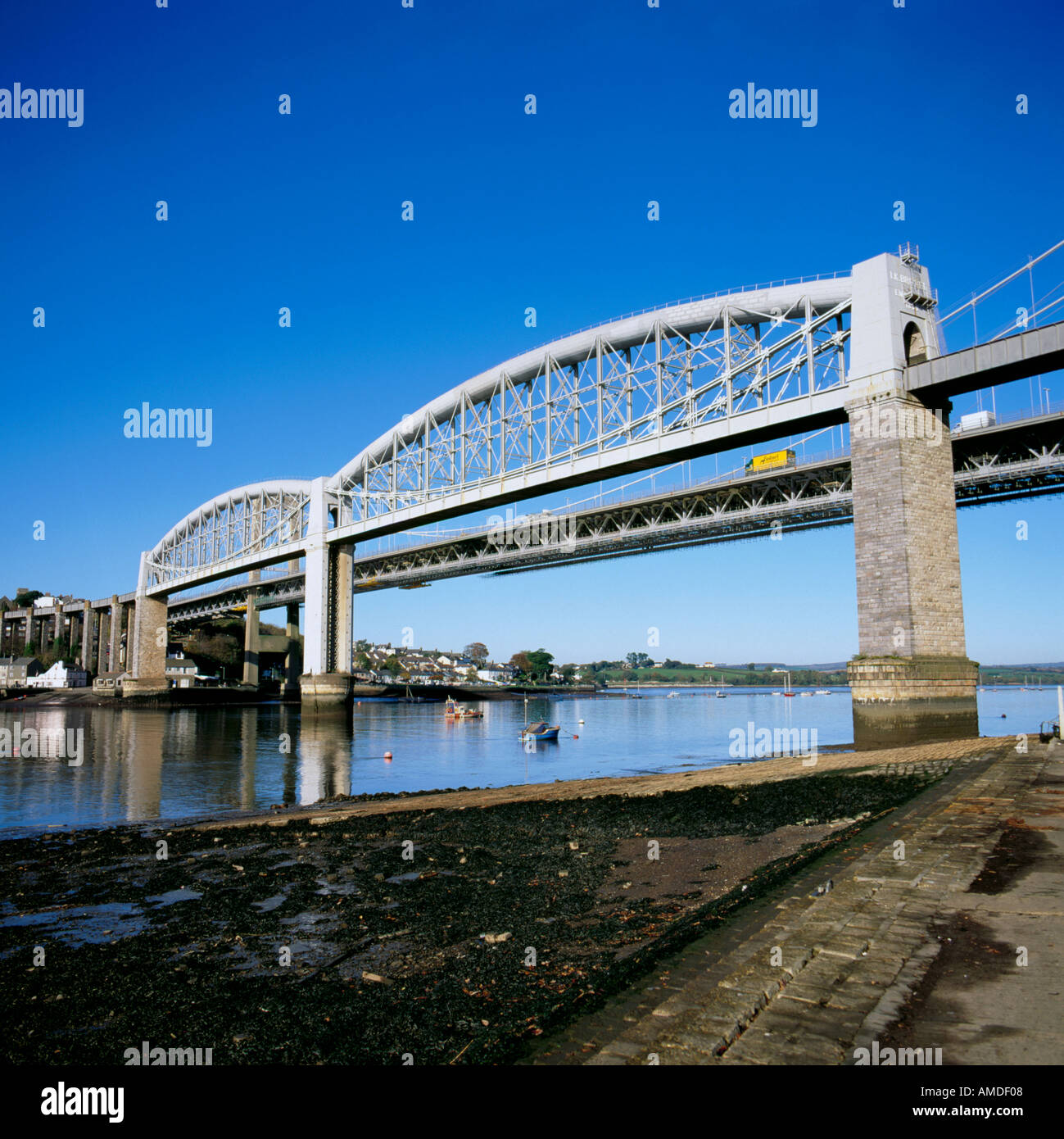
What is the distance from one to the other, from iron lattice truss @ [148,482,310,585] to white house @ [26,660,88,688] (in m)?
25.2

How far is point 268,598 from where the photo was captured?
131 m

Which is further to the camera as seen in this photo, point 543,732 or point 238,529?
point 238,529

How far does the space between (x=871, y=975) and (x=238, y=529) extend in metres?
116

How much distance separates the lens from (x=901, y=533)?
27.3 metres

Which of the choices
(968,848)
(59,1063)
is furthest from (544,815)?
(59,1063)

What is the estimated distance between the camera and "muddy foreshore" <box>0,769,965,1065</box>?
609 centimetres

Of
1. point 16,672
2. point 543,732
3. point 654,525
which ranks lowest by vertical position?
point 543,732

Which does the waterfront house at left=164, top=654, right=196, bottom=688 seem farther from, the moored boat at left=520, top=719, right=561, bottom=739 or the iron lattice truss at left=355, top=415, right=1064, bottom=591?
the moored boat at left=520, top=719, right=561, bottom=739

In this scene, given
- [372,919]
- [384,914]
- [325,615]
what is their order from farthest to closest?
[325,615]
[384,914]
[372,919]

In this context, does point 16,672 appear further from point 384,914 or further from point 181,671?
point 384,914

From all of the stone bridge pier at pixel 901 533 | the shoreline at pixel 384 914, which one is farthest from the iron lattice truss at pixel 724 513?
the shoreline at pixel 384 914

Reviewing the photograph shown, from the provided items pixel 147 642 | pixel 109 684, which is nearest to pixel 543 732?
pixel 147 642

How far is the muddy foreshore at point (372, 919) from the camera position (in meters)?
6.09
